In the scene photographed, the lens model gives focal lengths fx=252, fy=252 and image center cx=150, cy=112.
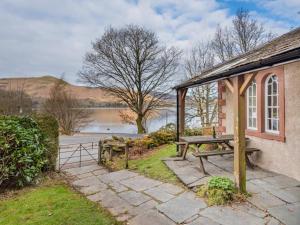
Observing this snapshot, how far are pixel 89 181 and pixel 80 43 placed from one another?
62.1 ft

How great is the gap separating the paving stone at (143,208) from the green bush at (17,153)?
12.3ft

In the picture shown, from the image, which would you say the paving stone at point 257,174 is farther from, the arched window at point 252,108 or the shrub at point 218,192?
the arched window at point 252,108

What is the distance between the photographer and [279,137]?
6.16 m

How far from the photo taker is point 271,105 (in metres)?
6.76

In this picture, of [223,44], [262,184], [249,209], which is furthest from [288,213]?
[223,44]

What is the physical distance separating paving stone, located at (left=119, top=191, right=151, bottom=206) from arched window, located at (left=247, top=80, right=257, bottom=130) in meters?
4.04

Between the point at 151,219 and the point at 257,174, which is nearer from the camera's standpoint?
the point at 151,219

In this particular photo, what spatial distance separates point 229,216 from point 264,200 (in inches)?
37.1

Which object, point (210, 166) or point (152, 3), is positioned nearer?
point (210, 166)

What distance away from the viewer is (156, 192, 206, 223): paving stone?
418 cm

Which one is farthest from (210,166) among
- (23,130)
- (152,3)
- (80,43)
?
(80,43)

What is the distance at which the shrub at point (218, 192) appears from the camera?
179 inches

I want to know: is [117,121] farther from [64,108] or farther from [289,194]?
[289,194]

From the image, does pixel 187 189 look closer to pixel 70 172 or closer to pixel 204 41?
pixel 70 172
